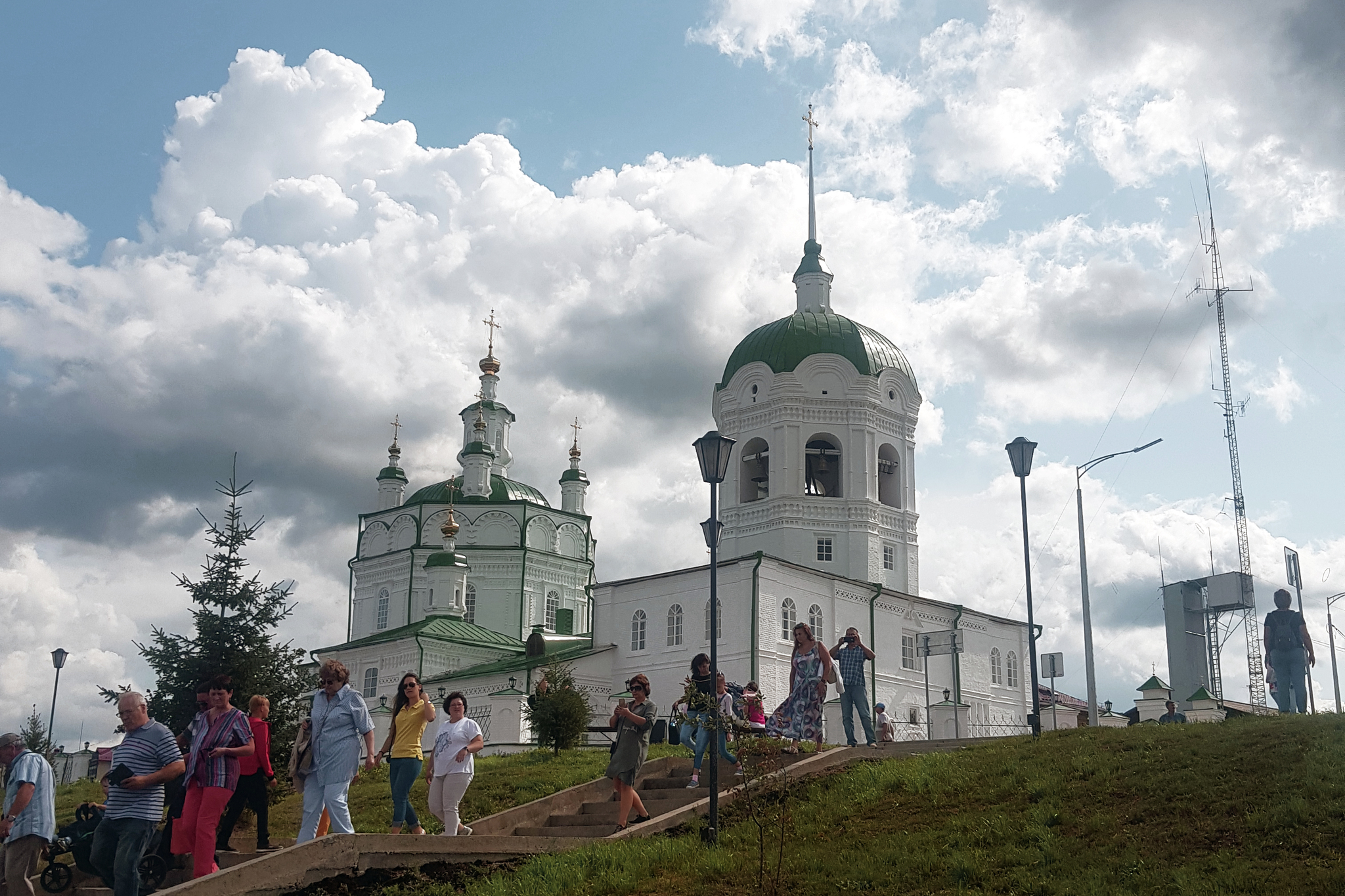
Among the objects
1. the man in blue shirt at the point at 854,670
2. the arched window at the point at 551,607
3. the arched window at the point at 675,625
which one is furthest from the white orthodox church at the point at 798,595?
the man in blue shirt at the point at 854,670

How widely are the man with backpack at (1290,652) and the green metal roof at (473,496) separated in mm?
37415

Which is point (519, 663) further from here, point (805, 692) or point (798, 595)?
point (805, 692)

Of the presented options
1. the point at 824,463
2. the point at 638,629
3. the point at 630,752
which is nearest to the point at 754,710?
the point at 630,752

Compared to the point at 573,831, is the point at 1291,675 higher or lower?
higher

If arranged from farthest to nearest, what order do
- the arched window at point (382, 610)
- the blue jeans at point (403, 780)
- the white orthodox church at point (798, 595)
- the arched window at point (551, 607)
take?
1. the arched window at point (551, 607)
2. the arched window at point (382, 610)
3. the white orthodox church at point (798, 595)
4. the blue jeans at point (403, 780)

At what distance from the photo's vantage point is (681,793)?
12.8m

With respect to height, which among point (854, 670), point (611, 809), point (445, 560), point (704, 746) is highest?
point (445, 560)

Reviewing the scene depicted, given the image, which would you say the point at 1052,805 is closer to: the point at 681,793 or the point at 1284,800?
the point at 1284,800

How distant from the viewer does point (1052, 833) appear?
941 centimetres

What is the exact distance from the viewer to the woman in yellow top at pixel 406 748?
11094 millimetres

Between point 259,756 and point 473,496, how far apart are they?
40682 millimetres

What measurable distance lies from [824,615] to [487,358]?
2636 centimetres

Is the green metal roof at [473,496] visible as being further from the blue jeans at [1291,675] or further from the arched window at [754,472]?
the blue jeans at [1291,675]

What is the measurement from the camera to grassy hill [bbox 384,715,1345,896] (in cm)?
843
